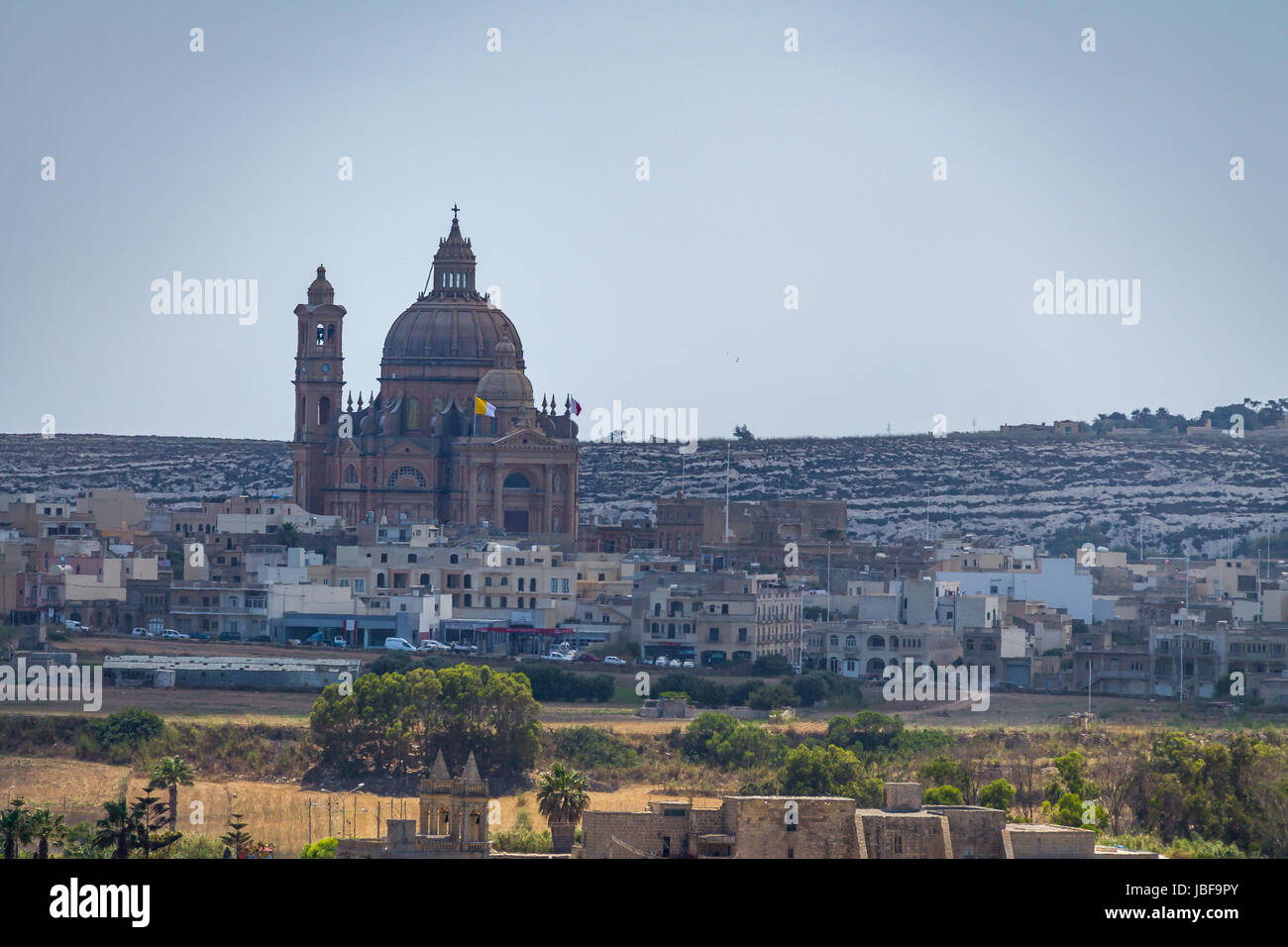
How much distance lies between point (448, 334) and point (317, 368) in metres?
6.25

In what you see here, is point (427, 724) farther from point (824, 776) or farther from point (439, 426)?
point (439, 426)

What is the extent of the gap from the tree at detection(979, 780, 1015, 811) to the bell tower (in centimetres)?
8062

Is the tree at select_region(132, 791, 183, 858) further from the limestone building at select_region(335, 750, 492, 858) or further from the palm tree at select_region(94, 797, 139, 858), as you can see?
the limestone building at select_region(335, 750, 492, 858)

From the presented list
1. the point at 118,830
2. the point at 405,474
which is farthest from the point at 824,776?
the point at 405,474

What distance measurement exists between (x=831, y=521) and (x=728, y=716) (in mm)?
65008

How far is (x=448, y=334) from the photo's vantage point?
144 m

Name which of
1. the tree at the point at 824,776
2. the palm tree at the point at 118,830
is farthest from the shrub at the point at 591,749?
the palm tree at the point at 118,830

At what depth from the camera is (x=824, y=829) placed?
4853cm

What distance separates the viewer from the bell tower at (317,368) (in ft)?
463

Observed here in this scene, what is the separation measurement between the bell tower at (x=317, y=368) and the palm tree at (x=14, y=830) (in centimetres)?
8479

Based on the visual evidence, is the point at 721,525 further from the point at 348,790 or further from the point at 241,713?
the point at 348,790

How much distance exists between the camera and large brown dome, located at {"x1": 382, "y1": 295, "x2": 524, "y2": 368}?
143 metres

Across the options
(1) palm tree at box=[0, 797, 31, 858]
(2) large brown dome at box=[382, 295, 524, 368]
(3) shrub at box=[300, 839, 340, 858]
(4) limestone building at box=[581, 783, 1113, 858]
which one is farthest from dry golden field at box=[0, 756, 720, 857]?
(2) large brown dome at box=[382, 295, 524, 368]

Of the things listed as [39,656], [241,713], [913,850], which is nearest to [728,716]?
[241,713]
